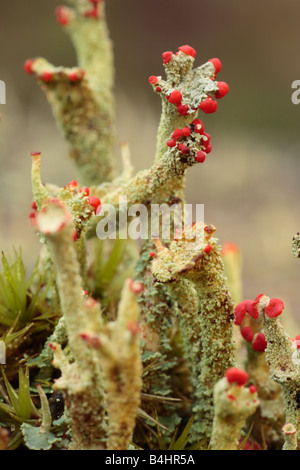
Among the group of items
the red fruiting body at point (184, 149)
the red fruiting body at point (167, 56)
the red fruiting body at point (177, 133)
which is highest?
the red fruiting body at point (167, 56)

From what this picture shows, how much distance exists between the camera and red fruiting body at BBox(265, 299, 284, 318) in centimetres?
85

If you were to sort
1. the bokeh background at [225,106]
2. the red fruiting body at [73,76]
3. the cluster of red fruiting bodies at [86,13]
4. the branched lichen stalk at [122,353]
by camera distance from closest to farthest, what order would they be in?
the branched lichen stalk at [122,353] → the red fruiting body at [73,76] → the cluster of red fruiting bodies at [86,13] → the bokeh background at [225,106]

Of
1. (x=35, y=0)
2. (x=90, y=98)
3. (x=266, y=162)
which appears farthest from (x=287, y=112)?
(x=90, y=98)

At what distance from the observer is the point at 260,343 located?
3.52 ft

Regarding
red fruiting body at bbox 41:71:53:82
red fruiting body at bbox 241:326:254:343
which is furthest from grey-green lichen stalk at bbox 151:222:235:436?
red fruiting body at bbox 41:71:53:82

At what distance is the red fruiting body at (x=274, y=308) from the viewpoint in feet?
2.78

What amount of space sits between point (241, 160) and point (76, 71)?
2.32 m

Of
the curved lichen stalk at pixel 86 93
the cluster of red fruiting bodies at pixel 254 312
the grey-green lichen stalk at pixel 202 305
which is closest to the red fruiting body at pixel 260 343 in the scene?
the cluster of red fruiting bodies at pixel 254 312

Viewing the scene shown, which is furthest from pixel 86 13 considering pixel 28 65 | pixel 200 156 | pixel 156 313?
pixel 156 313

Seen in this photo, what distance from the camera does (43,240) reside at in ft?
3.14

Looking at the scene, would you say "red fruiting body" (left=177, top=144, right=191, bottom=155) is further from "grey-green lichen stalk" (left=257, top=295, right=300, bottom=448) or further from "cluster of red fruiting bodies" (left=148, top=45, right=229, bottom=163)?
"grey-green lichen stalk" (left=257, top=295, right=300, bottom=448)

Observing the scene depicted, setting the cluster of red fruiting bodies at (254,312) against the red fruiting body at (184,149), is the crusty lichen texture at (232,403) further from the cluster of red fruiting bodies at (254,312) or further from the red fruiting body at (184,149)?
the red fruiting body at (184,149)

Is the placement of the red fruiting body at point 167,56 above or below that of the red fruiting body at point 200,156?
above

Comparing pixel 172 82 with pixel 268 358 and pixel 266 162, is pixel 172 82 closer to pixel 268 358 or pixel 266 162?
pixel 268 358
